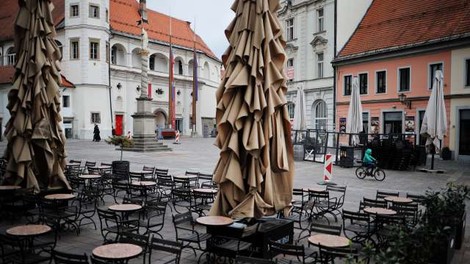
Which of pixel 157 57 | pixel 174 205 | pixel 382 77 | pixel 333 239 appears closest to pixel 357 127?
pixel 382 77

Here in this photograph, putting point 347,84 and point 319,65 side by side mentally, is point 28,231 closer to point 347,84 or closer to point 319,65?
point 347,84

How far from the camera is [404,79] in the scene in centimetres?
2917

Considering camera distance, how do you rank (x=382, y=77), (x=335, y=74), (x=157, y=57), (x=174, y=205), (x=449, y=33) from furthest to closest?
(x=157, y=57) → (x=335, y=74) → (x=382, y=77) → (x=449, y=33) → (x=174, y=205)

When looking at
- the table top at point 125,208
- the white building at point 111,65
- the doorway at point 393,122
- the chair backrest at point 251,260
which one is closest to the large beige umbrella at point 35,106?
Result: the table top at point 125,208

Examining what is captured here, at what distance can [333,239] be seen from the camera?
6.38m

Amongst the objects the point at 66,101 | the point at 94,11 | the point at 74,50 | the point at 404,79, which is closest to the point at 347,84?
the point at 404,79

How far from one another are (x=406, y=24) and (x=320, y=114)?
34.6ft

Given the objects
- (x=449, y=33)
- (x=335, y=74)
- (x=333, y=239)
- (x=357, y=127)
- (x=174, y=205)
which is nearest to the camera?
(x=333, y=239)

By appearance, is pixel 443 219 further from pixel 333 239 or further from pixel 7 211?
pixel 7 211

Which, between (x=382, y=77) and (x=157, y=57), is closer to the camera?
(x=382, y=77)

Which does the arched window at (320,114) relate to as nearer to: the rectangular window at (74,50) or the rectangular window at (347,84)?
the rectangular window at (347,84)

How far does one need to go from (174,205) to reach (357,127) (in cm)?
1539

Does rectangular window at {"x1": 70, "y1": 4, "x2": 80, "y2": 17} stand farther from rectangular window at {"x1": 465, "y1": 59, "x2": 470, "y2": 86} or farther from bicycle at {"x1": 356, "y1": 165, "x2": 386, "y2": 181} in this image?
rectangular window at {"x1": 465, "y1": 59, "x2": 470, "y2": 86}

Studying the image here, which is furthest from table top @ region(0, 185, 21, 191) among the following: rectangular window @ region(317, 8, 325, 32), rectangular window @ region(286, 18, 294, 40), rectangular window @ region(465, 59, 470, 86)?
rectangular window @ region(286, 18, 294, 40)
